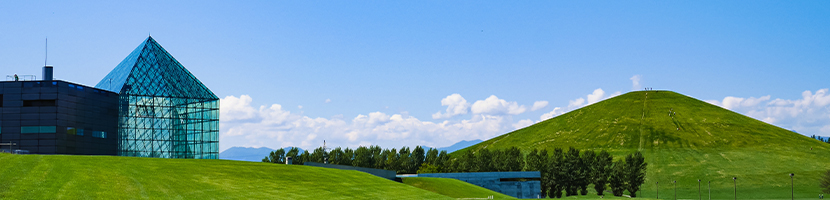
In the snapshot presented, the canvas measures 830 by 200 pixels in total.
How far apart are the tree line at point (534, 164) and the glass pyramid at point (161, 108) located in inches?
1589

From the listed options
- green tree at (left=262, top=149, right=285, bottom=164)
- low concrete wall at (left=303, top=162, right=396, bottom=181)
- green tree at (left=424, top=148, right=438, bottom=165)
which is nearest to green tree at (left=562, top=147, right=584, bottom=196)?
green tree at (left=424, top=148, right=438, bottom=165)

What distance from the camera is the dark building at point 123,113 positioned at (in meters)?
84.1

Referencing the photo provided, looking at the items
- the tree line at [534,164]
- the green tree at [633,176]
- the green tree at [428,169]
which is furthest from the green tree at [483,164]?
the green tree at [633,176]

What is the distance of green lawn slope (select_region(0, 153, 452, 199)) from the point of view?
1464 inches

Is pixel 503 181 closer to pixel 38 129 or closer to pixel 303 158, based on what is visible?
pixel 303 158

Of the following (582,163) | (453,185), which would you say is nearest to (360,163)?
(582,163)

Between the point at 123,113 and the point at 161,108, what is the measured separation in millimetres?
6090

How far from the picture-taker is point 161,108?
4053 inches

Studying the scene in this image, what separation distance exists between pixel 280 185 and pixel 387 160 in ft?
361

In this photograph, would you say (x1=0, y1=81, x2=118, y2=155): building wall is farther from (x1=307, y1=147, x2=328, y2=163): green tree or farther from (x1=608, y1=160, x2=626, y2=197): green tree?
(x1=608, y1=160, x2=626, y2=197): green tree

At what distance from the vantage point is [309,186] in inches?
2111

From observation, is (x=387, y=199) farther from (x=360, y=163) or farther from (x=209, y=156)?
(x=360, y=163)

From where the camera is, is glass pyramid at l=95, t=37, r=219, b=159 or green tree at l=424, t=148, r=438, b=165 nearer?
glass pyramid at l=95, t=37, r=219, b=159

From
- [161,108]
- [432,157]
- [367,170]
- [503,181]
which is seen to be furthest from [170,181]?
[432,157]
